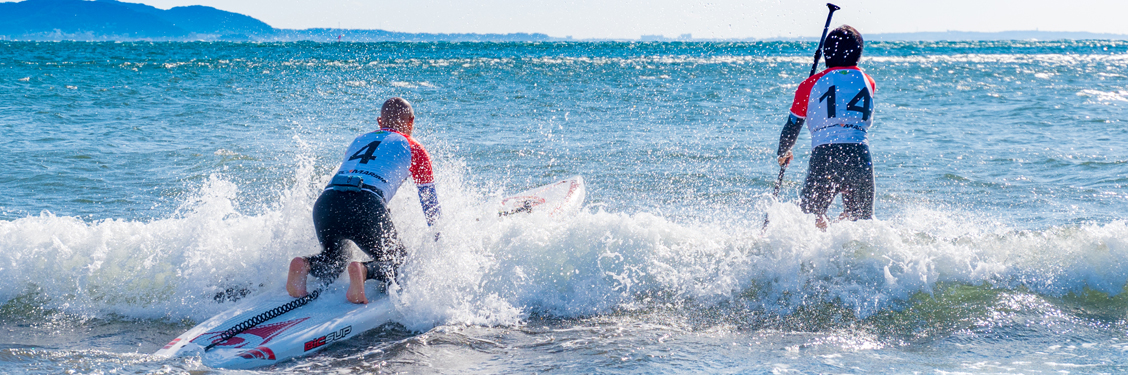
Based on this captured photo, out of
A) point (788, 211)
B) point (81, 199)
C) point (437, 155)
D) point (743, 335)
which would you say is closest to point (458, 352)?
point (743, 335)

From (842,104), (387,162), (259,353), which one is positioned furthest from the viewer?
(842,104)

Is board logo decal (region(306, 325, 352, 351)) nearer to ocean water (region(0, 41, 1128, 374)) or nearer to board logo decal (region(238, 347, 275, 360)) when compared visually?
ocean water (region(0, 41, 1128, 374))

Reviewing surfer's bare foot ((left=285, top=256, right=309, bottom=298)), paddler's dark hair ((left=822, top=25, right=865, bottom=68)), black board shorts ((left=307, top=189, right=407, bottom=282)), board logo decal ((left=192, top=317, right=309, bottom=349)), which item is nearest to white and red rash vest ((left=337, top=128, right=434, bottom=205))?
black board shorts ((left=307, top=189, right=407, bottom=282))

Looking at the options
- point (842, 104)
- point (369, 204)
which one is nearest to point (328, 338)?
point (369, 204)

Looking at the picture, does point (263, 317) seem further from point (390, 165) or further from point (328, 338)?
point (390, 165)

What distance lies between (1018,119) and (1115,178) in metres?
7.56

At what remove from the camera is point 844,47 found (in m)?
4.61

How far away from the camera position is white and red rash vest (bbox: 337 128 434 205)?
4.43 m

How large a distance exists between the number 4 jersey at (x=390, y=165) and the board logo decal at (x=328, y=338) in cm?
84

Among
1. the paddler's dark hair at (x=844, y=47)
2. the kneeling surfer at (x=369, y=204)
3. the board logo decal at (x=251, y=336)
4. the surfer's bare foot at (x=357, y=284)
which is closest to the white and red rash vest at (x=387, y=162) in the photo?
the kneeling surfer at (x=369, y=204)

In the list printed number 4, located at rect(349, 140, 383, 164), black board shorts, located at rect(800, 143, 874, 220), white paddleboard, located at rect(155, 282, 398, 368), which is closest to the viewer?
white paddleboard, located at rect(155, 282, 398, 368)

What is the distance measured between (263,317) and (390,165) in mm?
1201

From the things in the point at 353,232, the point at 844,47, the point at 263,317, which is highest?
the point at 844,47


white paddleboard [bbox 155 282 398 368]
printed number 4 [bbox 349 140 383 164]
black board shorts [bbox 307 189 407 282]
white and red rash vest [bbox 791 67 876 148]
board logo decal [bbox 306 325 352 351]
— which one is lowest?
board logo decal [bbox 306 325 352 351]
